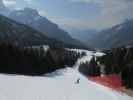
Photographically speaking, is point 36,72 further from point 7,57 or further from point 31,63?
point 7,57

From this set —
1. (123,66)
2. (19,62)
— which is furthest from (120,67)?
(19,62)

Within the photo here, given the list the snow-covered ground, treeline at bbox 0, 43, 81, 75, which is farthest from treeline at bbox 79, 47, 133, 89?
the snow-covered ground

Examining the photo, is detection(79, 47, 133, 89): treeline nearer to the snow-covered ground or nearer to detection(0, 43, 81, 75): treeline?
detection(0, 43, 81, 75): treeline

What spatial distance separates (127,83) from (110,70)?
68.4 meters

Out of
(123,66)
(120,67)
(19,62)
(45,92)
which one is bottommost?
(120,67)

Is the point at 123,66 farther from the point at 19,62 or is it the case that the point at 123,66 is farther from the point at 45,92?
the point at 45,92

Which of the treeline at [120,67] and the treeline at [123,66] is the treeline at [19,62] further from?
the treeline at [123,66]

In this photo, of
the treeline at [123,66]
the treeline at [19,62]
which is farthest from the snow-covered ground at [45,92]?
the treeline at [19,62]

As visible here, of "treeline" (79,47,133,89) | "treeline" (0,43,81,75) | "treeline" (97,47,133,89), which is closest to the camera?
"treeline" (97,47,133,89)

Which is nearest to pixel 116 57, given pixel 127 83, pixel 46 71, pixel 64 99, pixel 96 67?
pixel 96 67

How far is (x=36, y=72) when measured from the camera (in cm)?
12688

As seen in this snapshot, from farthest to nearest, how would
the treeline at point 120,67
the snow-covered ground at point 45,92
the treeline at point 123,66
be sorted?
the treeline at point 120,67, the treeline at point 123,66, the snow-covered ground at point 45,92

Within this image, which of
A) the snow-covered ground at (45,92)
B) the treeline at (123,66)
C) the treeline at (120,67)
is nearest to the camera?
the snow-covered ground at (45,92)

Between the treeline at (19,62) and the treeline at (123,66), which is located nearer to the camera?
the treeline at (123,66)
